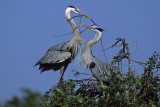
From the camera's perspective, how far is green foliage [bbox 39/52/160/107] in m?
4.89

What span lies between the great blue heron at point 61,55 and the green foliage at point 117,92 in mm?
2837

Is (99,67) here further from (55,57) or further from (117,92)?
(117,92)

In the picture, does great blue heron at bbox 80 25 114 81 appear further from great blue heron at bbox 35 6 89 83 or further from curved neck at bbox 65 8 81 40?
curved neck at bbox 65 8 81 40

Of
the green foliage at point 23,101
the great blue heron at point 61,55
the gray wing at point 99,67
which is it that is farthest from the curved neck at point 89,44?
the green foliage at point 23,101

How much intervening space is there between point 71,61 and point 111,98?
5108 mm

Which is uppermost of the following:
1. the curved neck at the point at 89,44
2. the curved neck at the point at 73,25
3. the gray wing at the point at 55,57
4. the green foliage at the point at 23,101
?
the curved neck at the point at 73,25

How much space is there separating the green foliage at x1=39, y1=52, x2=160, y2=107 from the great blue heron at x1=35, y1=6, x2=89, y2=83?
112 inches

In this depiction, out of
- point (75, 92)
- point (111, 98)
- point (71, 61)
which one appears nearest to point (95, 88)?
point (75, 92)

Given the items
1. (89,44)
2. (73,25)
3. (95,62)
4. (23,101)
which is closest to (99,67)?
(95,62)

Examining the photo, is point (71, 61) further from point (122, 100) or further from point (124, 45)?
point (122, 100)

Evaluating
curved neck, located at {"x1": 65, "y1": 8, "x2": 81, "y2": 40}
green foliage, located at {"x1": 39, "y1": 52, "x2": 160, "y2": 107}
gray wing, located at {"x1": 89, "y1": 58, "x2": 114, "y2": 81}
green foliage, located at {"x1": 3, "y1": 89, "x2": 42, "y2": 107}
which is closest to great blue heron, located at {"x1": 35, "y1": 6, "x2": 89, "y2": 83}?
curved neck, located at {"x1": 65, "y1": 8, "x2": 81, "y2": 40}

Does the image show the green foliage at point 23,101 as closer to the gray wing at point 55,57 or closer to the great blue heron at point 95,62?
the great blue heron at point 95,62

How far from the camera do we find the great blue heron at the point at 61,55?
31.7 ft

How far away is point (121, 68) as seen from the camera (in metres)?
6.64
